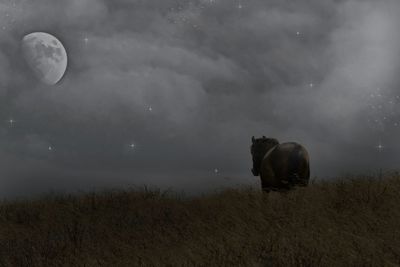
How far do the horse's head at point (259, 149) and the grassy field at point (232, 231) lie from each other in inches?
52.6

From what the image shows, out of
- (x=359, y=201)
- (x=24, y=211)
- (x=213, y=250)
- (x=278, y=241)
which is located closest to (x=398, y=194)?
(x=359, y=201)

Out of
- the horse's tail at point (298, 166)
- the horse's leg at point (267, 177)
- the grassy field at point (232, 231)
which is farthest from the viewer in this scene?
the horse's leg at point (267, 177)

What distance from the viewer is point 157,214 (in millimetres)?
11828

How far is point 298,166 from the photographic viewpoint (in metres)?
11.7

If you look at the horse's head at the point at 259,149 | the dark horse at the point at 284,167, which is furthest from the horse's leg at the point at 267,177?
the horse's head at the point at 259,149

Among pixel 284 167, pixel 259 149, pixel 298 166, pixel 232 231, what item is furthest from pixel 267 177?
pixel 232 231

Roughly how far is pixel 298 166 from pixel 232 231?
14.4 ft

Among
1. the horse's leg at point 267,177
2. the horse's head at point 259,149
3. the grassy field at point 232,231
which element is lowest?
the grassy field at point 232,231

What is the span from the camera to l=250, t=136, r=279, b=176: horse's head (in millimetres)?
13234

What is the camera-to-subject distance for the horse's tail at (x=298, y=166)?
38.3 feet

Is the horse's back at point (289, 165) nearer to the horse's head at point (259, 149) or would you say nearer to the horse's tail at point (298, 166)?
the horse's tail at point (298, 166)

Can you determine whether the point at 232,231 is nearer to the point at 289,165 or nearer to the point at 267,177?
the point at 289,165

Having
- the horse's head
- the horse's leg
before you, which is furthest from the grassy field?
the horse's head

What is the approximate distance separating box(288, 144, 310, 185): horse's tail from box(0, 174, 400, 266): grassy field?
1.92ft
